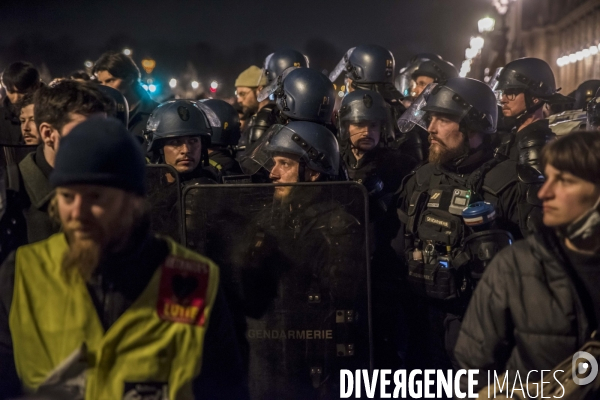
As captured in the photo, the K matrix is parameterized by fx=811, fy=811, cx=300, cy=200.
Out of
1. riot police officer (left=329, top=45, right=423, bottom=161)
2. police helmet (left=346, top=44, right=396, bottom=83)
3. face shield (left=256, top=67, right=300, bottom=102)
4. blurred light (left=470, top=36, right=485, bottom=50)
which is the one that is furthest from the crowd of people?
blurred light (left=470, top=36, right=485, bottom=50)

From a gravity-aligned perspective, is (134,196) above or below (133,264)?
above

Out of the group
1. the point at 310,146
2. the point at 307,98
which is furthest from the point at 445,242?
the point at 307,98

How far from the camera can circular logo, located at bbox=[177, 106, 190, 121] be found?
18.4 ft

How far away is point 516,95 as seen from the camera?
6.70 metres

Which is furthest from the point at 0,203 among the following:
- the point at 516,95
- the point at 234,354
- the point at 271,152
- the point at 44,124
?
the point at 516,95

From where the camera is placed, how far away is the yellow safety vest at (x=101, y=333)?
8.16 feet

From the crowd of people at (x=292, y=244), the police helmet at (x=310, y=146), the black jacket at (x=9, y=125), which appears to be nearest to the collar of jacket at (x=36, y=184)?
the crowd of people at (x=292, y=244)

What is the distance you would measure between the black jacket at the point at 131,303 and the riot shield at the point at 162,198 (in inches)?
59.5

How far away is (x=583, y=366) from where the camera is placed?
9.30 feet

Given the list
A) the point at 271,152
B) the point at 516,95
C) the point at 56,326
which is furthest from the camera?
the point at 516,95

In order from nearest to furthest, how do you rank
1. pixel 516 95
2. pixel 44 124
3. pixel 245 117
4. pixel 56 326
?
pixel 56 326 → pixel 44 124 → pixel 516 95 → pixel 245 117

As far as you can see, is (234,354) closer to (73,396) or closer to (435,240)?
(73,396)

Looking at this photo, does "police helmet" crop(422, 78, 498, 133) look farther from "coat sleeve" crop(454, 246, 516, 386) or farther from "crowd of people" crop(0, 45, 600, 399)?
"coat sleeve" crop(454, 246, 516, 386)

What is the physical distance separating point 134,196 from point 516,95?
15.7 ft
